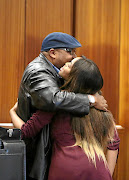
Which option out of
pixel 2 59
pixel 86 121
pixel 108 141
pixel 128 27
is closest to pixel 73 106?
pixel 86 121

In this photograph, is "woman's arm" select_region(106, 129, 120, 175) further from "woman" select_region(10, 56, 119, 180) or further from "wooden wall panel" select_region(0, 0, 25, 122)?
Answer: "wooden wall panel" select_region(0, 0, 25, 122)

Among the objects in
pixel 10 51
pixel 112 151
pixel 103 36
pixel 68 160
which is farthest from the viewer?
pixel 103 36

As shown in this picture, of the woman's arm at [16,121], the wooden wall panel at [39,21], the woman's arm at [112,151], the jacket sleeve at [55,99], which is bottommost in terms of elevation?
the woman's arm at [112,151]

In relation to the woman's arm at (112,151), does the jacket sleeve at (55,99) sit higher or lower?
higher

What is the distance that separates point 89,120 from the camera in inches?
95.5

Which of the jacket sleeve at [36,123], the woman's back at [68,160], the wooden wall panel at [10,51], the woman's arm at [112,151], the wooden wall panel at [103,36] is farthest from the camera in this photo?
the wooden wall panel at [103,36]

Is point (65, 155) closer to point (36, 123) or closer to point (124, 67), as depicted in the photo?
point (36, 123)

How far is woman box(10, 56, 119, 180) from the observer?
7.66 ft

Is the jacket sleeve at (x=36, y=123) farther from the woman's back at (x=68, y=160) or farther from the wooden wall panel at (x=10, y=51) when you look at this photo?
the wooden wall panel at (x=10, y=51)

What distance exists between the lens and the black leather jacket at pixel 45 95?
241cm

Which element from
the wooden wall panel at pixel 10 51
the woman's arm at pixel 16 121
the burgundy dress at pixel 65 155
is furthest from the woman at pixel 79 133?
the wooden wall panel at pixel 10 51

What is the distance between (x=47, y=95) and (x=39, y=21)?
165 centimetres

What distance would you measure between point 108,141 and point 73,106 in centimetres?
35

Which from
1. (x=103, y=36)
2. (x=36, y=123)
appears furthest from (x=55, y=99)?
(x=103, y=36)
